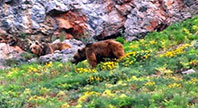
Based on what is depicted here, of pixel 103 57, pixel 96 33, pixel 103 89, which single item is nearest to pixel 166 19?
pixel 96 33

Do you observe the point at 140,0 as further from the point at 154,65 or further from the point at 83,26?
the point at 154,65

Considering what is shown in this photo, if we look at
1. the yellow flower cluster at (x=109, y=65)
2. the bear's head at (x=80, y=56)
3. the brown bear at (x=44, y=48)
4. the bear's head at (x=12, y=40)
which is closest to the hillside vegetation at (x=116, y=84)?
the yellow flower cluster at (x=109, y=65)

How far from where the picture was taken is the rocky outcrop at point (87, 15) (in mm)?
24508

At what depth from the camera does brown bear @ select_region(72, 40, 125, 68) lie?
51.2 feet

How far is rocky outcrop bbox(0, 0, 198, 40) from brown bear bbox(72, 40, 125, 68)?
27.4 ft

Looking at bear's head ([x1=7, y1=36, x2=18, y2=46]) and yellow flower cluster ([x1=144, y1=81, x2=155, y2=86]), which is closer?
yellow flower cluster ([x1=144, y1=81, x2=155, y2=86])

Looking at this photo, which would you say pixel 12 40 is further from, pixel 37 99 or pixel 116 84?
pixel 37 99

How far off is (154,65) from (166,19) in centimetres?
1174

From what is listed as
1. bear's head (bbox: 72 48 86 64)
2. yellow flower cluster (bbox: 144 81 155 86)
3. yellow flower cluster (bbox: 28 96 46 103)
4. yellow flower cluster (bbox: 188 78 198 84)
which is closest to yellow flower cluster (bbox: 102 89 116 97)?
yellow flower cluster (bbox: 144 81 155 86)

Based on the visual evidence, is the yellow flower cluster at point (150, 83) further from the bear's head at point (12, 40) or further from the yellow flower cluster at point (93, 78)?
the bear's head at point (12, 40)

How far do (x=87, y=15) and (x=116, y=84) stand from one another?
15941mm

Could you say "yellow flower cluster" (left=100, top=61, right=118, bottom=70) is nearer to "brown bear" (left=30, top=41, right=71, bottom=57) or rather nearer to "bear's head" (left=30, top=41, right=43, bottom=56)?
"brown bear" (left=30, top=41, right=71, bottom=57)

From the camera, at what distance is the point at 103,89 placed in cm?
1071

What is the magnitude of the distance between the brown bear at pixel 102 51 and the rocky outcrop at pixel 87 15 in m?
8.34
